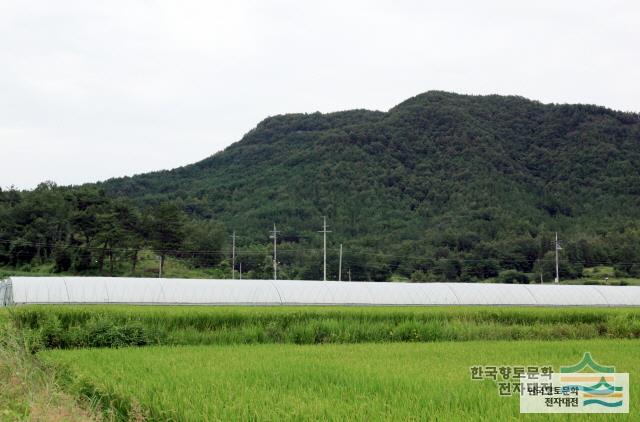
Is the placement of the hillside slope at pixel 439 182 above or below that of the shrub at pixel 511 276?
above

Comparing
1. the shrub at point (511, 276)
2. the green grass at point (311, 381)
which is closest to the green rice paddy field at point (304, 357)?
the green grass at point (311, 381)

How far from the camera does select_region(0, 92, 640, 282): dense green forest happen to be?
55.1m

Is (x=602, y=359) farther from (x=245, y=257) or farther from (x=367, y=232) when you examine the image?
(x=367, y=232)

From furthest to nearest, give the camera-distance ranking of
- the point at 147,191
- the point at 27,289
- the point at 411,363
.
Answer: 1. the point at 147,191
2. the point at 27,289
3. the point at 411,363

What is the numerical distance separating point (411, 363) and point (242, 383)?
3.16 m

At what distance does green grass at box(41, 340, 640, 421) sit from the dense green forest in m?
43.6

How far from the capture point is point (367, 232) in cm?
6894

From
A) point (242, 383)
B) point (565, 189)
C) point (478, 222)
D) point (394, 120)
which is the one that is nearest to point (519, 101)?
point (394, 120)

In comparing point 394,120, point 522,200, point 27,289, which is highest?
point 394,120

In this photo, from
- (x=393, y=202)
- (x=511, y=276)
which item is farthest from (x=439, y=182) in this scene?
(x=511, y=276)

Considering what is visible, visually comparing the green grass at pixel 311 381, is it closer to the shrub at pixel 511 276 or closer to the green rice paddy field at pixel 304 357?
the green rice paddy field at pixel 304 357

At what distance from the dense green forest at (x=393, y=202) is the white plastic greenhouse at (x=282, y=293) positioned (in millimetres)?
26454

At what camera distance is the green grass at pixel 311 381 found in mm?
6109

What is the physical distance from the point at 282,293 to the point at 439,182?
49.6 m
